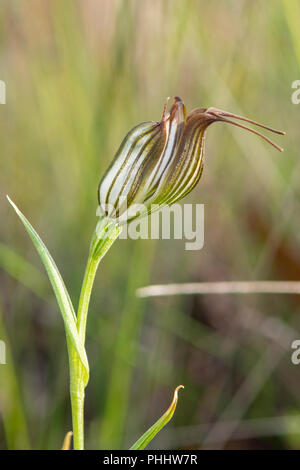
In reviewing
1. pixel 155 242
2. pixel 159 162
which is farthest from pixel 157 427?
pixel 155 242

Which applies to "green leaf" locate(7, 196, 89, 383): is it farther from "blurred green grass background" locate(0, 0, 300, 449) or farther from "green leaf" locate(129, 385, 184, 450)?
"blurred green grass background" locate(0, 0, 300, 449)

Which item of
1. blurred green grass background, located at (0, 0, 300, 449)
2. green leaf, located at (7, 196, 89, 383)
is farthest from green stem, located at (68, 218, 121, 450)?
blurred green grass background, located at (0, 0, 300, 449)

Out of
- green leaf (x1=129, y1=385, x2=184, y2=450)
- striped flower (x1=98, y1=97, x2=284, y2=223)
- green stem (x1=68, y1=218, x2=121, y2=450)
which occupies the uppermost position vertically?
striped flower (x1=98, y1=97, x2=284, y2=223)

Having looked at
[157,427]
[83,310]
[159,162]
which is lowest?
[157,427]

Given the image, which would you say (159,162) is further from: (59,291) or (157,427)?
(157,427)

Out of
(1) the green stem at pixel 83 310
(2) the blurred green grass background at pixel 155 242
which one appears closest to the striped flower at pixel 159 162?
(1) the green stem at pixel 83 310

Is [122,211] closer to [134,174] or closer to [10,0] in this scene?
[134,174]
